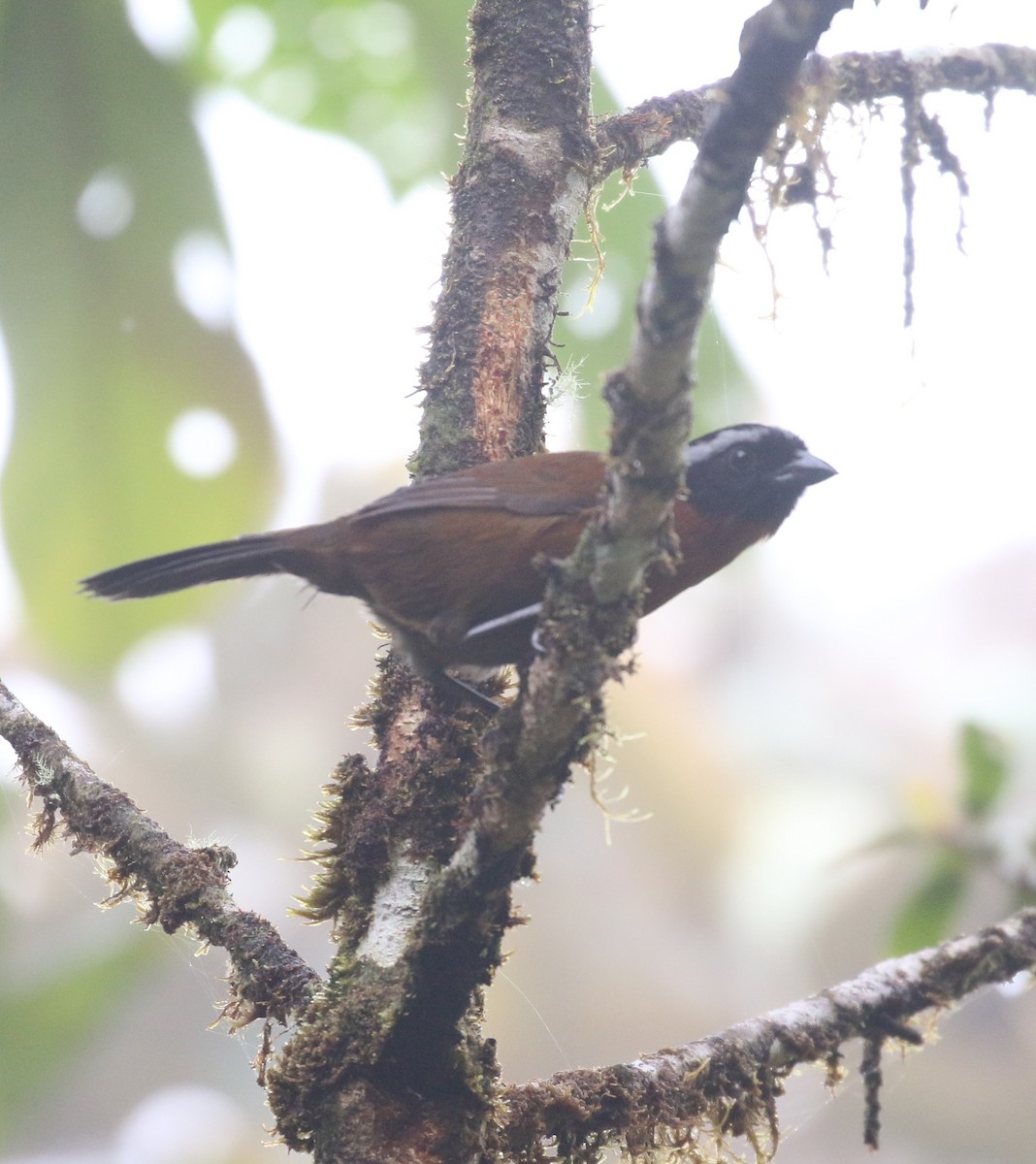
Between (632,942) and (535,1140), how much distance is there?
217 centimetres

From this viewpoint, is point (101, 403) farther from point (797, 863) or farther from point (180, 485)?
point (797, 863)

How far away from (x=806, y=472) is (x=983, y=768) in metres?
0.98

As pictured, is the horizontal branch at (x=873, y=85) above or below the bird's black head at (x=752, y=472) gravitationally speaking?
above

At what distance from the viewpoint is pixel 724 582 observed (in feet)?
13.9

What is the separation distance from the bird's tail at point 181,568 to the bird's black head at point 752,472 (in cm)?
104

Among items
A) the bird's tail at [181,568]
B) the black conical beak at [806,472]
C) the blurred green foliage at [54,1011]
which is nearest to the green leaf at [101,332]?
the blurred green foliage at [54,1011]

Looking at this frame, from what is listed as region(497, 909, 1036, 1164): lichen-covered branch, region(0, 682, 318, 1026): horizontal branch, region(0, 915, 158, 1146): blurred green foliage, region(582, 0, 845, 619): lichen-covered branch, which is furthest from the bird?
region(0, 915, 158, 1146): blurred green foliage

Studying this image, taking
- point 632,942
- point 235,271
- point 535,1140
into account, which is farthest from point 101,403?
point 535,1140

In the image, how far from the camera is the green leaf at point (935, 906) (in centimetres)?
311

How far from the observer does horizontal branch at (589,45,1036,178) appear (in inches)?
108

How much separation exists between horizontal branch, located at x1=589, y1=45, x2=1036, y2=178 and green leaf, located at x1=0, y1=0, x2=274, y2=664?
1791mm

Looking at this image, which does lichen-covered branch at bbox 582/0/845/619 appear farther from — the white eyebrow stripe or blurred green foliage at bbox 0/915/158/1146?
blurred green foliage at bbox 0/915/158/1146

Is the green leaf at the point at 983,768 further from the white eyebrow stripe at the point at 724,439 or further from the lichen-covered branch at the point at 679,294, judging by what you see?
the lichen-covered branch at the point at 679,294

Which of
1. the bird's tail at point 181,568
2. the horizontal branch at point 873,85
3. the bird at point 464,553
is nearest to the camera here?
the bird at point 464,553
